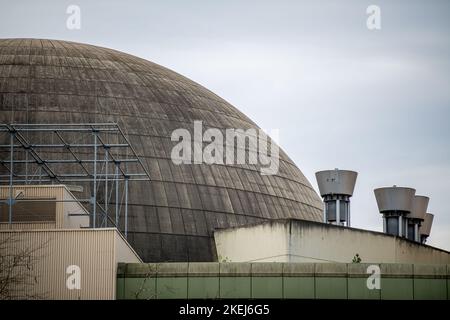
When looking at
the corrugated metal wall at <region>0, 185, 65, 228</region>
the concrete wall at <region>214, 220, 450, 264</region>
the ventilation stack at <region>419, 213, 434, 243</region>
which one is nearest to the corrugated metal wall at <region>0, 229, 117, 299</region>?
the corrugated metal wall at <region>0, 185, 65, 228</region>

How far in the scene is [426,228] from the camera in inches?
2736

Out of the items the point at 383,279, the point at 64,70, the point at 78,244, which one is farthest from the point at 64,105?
the point at 383,279

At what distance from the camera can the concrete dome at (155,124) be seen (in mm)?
61750

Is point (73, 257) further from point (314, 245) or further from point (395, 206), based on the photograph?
point (395, 206)

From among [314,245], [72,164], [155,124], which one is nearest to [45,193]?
[72,164]

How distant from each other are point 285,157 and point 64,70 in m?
15.4

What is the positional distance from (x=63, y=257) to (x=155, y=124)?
832 inches

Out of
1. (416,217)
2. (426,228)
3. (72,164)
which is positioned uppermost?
(72,164)

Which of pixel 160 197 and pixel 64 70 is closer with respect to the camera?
pixel 160 197

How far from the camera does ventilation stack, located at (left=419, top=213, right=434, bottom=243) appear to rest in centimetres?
6912

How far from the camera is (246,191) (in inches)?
2628

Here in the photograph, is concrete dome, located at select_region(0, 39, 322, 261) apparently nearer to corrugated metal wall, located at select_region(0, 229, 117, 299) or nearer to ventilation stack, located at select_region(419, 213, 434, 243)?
ventilation stack, located at select_region(419, 213, 434, 243)

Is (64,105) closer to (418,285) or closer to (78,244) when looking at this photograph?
(78,244)

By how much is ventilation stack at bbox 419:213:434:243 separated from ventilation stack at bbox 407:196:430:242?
4.32 meters
